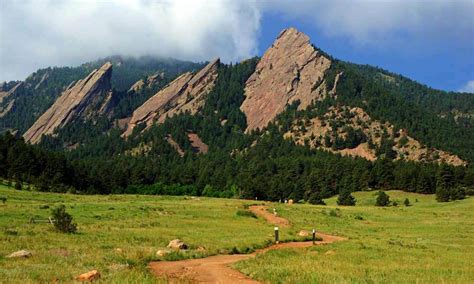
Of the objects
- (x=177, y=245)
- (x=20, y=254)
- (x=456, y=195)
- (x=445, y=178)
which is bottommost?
(x=20, y=254)

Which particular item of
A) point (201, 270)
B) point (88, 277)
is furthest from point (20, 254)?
point (201, 270)

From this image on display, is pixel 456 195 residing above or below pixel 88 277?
above

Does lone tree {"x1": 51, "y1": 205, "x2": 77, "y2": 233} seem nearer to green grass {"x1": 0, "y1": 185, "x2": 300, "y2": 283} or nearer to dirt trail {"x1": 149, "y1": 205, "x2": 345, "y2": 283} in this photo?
green grass {"x1": 0, "y1": 185, "x2": 300, "y2": 283}

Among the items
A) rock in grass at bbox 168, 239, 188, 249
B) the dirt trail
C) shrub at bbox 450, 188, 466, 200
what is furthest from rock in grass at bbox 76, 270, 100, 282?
shrub at bbox 450, 188, 466, 200

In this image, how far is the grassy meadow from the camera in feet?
69.5

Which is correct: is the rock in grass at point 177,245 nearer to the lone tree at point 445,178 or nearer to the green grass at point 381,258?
the green grass at point 381,258

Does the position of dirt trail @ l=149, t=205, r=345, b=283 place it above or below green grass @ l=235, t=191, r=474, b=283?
below

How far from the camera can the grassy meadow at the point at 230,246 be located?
2119cm

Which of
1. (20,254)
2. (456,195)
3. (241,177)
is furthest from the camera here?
(241,177)

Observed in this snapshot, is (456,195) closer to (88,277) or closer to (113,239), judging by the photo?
(113,239)

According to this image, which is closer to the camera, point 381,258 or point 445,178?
point 381,258

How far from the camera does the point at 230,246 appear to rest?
111ft

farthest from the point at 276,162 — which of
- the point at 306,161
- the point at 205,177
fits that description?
the point at 205,177

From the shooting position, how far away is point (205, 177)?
570 ft
